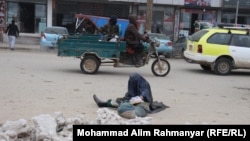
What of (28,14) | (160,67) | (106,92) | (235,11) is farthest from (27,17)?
(106,92)

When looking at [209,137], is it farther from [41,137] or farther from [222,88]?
[222,88]

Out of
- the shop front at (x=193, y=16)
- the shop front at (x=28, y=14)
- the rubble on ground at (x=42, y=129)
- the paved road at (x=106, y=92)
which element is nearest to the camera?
the rubble on ground at (x=42, y=129)

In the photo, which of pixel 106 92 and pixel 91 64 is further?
pixel 91 64

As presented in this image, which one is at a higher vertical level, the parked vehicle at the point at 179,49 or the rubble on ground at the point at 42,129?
the parked vehicle at the point at 179,49

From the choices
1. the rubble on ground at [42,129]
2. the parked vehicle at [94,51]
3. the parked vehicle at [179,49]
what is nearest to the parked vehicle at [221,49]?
the parked vehicle at [94,51]

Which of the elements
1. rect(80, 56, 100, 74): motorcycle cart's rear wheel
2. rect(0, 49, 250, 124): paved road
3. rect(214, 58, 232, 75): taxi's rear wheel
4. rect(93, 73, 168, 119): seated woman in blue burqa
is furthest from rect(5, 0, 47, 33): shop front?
rect(93, 73, 168, 119): seated woman in blue burqa

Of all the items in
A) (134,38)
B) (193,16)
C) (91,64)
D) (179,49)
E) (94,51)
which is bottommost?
(91,64)

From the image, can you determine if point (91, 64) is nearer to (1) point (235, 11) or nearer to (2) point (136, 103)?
(2) point (136, 103)

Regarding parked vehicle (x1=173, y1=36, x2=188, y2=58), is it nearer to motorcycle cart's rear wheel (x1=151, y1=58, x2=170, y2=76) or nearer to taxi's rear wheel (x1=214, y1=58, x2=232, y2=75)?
taxi's rear wheel (x1=214, y1=58, x2=232, y2=75)

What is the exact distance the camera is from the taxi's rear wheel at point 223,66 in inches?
596

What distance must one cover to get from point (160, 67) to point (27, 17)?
1814 centimetres

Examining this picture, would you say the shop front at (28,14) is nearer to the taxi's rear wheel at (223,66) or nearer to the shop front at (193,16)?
the shop front at (193,16)

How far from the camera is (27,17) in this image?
96.4 feet

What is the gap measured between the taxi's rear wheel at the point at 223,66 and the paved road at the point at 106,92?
319mm
